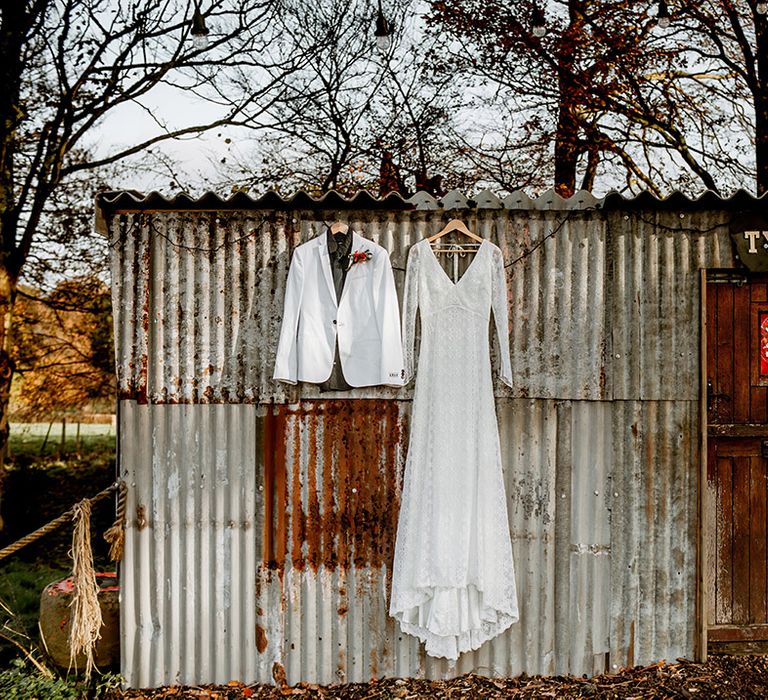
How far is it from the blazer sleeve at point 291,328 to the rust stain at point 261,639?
5.01 feet

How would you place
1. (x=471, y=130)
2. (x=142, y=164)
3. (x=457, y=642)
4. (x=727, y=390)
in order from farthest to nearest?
1. (x=471, y=130)
2. (x=142, y=164)
3. (x=727, y=390)
4. (x=457, y=642)

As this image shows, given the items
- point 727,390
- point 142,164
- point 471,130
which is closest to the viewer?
point 727,390

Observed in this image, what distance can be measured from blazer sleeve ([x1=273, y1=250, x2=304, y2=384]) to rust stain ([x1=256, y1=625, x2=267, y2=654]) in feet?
5.01

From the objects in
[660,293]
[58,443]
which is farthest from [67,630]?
[58,443]

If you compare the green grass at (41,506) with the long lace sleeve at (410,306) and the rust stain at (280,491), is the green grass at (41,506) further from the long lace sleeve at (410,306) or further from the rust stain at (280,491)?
the long lace sleeve at (410,306)

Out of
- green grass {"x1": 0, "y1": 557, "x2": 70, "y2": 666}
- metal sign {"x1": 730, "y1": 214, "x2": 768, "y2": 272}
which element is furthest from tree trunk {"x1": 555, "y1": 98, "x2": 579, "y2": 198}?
green grass {"x1": 0, "y1": 557, "x2": 70, "y2": 666}

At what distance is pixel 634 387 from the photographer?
377 cm

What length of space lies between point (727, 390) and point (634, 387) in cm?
68

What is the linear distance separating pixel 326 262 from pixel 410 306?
58cm

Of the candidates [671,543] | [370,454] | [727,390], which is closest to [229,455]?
[370,454]

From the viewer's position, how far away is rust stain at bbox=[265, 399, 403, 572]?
375 cm

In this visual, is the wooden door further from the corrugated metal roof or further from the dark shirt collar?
the dark shirt collar

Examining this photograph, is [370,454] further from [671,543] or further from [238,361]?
[671,543]

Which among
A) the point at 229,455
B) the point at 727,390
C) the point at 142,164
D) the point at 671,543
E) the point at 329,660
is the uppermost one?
the point at 142,164
